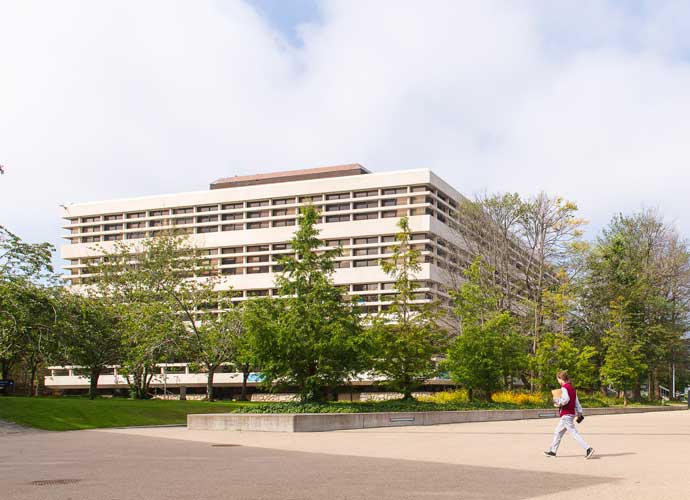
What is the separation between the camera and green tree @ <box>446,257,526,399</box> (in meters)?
34.1

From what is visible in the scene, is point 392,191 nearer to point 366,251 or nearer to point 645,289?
point 366,251

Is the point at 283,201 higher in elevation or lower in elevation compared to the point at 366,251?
higher

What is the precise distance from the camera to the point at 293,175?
282ft

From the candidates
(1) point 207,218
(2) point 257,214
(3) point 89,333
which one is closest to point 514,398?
(3) point 89,333

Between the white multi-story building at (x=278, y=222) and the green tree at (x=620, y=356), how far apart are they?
16594 millimetres

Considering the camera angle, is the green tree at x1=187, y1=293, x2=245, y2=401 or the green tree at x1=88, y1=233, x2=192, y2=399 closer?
the green tree at x1=88, y1=233, x2=192, y2=399

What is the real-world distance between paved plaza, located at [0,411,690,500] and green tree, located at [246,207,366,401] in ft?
20.1

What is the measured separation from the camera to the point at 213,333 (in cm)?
4419

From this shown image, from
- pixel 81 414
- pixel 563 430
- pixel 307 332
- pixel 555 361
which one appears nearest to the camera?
pixel 563 430

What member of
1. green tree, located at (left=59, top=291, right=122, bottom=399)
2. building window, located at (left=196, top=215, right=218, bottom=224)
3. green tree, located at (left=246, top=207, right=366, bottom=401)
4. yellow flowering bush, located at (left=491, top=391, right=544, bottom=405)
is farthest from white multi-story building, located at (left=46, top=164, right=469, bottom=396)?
green tree, located at (left=246, top=207, right=366, bottom=401)

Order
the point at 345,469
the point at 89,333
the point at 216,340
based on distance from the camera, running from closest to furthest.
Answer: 1. the point at 345,469
2. the point at 89,333
3. the point at 216,340

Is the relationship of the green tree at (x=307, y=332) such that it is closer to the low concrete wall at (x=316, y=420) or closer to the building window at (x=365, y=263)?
the low concrete wall at (x=316, y=420)

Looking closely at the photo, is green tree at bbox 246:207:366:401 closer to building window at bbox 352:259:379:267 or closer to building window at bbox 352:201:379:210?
building window at bbox 352:259:379:267

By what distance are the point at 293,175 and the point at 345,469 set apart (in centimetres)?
7528
